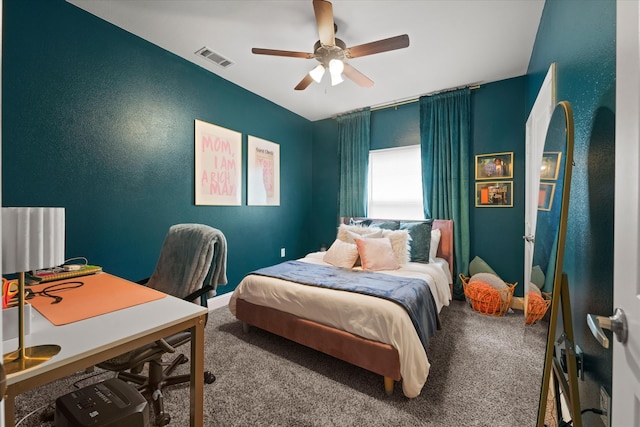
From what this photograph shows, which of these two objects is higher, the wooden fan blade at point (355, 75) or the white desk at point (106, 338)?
the wooden fan blade at point (355, 75)

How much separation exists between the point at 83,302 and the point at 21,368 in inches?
22.3

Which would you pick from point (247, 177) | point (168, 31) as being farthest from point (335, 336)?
point (168, 31)

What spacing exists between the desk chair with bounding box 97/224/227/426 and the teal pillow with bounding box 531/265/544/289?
170 centimetres

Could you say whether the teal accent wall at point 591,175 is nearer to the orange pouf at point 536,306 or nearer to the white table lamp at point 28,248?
the orange pouf at point 536,306

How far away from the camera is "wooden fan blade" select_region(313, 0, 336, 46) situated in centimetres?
184

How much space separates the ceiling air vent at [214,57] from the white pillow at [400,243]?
2.47m

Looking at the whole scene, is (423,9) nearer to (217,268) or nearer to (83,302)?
(217,268)

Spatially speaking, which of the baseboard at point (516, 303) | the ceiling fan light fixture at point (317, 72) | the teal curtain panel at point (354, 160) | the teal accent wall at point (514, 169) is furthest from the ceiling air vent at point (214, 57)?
the baseboard at point (516, 303)

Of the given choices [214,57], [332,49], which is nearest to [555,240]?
[332,49]

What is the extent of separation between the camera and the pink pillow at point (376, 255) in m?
2.72

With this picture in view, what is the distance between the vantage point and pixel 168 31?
2482 mm

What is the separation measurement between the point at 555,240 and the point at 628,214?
405 millimetres

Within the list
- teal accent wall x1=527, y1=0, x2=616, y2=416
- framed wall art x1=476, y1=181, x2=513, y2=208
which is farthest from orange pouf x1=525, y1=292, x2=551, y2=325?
framed wall art x1=476, y1=181, x2=513, y2=208

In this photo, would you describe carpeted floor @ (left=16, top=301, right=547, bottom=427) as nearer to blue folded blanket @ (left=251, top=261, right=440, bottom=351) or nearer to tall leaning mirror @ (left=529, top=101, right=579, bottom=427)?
tall leaning mirror @ (left=529, top=101, right=579, bottom=427)
